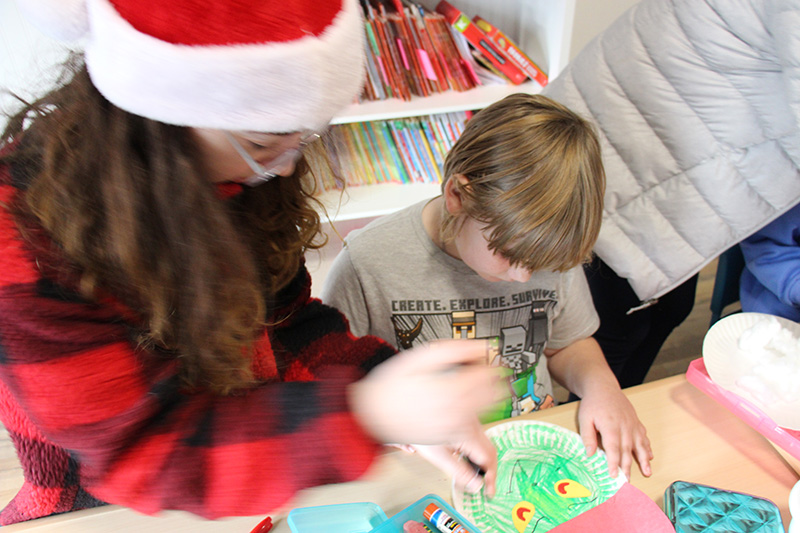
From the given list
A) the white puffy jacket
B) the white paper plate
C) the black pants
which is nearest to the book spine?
the white puffy jacket

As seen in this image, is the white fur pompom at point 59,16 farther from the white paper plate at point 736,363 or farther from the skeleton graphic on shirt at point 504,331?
the white paper plate at point 736,363

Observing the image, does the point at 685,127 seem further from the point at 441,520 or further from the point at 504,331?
the point at 441,520

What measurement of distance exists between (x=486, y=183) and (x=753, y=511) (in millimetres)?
537

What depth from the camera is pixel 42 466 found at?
0.56 metres

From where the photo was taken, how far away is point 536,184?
77 centimetres

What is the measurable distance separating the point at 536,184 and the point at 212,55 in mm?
516

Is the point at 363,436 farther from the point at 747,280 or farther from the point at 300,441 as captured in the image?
the point at 747,280

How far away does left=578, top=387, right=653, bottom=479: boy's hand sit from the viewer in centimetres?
72

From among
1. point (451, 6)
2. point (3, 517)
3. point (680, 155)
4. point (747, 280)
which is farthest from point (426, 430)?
point (451, 6)

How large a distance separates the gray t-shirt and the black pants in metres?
0.23

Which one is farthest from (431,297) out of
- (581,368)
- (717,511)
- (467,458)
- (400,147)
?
(400,147)

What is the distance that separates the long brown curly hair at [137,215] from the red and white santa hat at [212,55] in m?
0.04

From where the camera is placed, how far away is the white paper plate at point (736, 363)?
2.38ft

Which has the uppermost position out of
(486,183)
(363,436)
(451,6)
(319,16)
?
(451,6)
